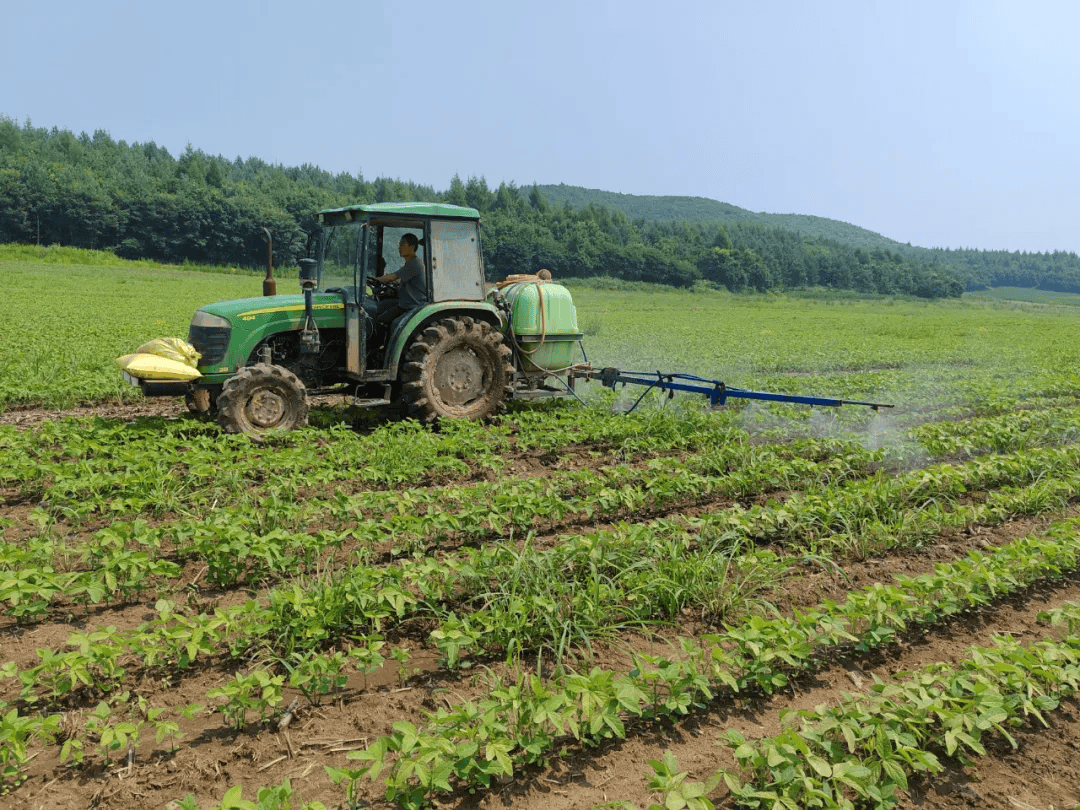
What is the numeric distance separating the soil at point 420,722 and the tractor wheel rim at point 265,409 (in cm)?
331

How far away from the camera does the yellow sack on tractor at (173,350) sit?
695 centimetres

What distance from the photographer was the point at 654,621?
3781 mm

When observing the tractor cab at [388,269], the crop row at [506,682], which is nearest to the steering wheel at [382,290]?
the tractor cab at [388,269]

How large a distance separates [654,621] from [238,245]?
200 feet

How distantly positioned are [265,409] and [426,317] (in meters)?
1.86

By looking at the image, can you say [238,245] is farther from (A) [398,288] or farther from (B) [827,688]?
(B) [827,688]

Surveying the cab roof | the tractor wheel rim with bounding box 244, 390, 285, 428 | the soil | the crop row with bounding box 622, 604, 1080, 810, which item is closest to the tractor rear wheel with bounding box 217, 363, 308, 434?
the tractor wheel rim with bounding box 244, 390, 285, 428

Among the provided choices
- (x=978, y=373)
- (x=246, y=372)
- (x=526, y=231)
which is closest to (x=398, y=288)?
(x=246, y=372)

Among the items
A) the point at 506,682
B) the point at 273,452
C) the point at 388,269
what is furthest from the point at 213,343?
the point at 506,682

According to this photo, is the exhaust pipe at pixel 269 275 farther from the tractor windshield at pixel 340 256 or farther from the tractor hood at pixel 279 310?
the tractor windshield at pixel 340 256

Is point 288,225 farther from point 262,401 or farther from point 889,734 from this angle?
point 889,734

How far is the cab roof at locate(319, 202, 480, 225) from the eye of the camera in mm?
7461

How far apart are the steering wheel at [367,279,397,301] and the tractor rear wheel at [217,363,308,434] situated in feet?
4.26

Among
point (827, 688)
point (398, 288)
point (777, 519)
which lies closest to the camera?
point (827, 688)
